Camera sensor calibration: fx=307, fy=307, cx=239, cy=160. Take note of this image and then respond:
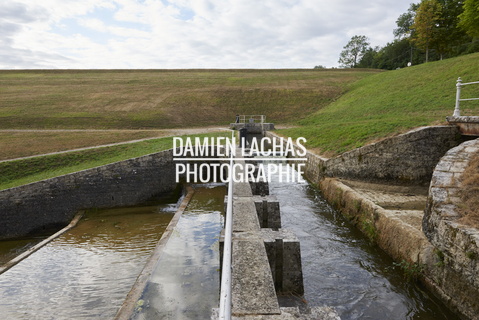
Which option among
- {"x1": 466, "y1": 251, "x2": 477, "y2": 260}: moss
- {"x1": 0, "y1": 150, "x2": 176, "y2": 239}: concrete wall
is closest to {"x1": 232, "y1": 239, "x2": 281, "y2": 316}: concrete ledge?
{"x1": 466, "y1": 251, "x2": 477, "y2": 260}: moss

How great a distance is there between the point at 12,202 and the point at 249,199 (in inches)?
371

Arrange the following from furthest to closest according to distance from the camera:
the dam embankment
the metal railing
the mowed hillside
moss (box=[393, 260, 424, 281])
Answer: the mowed hillside
the metal railing
moss (box=[393, 260, 424, 281])
the dam embankment

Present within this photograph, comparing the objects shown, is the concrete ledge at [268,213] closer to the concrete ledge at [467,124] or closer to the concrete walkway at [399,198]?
the concrete walkway at [399,198]

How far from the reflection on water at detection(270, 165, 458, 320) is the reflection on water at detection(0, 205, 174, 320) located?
3.80 m

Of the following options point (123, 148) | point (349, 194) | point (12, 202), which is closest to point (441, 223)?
point (349, 194)

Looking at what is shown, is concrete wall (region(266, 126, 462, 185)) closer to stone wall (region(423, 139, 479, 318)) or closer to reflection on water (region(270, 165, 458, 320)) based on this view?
reflection on water (region(270, 165, 458, 320))

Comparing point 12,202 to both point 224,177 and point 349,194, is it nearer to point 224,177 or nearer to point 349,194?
point 224,177

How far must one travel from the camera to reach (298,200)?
1015cm

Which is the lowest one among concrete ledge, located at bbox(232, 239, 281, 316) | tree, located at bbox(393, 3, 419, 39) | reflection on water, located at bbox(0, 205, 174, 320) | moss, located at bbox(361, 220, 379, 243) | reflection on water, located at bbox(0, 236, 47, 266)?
reflection on water, located at bbox(0, 236, 47, 266)

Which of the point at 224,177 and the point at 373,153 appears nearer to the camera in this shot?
the point at 373,153

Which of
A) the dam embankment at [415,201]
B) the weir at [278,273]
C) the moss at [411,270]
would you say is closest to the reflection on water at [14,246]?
the weir at [278,273]

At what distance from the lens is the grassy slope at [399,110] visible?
38.4 ft

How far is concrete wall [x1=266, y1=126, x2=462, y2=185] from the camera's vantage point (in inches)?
384

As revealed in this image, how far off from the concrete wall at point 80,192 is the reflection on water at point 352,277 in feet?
24.1
